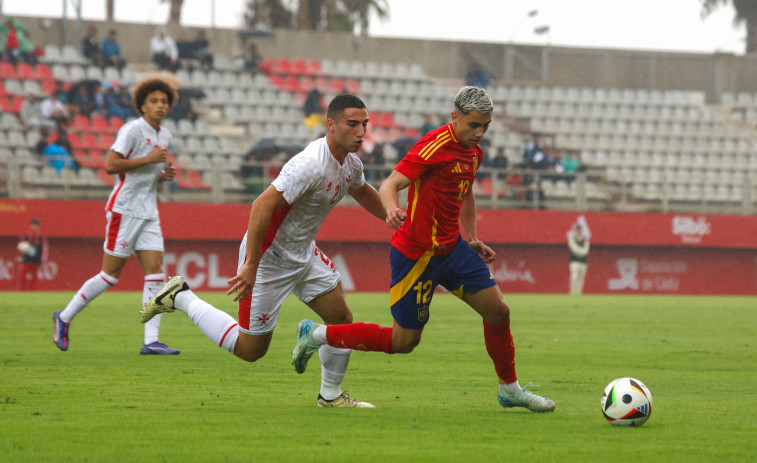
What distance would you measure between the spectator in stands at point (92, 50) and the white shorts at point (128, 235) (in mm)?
19484

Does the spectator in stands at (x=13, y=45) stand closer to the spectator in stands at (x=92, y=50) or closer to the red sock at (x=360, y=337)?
the spectator in stands at (x=92, y=50)

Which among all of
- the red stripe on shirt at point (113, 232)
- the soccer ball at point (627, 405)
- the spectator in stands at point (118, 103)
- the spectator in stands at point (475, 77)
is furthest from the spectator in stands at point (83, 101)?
the soccer ball at point (627, 405)

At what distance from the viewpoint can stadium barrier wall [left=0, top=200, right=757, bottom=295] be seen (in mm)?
23625

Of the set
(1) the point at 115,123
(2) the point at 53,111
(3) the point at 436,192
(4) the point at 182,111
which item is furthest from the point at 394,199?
(4) the point at 182,111

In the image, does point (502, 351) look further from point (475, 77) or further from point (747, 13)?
point (747, 13)

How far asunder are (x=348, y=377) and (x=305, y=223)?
6.94 ft

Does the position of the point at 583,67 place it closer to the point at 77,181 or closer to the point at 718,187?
the point at 718,187

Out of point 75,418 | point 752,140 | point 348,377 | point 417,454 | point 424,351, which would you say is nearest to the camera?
point 417,454

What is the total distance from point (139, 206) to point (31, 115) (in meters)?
17.1

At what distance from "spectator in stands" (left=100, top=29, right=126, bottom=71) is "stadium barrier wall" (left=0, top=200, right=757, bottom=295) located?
616cm

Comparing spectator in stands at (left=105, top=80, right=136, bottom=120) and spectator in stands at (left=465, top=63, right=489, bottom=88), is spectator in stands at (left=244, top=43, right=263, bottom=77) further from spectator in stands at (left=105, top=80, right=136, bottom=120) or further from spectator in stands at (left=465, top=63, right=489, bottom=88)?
spectator in stands at (left=465, top=63, right=489, bottom=88)

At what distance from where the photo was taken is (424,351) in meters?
10.3

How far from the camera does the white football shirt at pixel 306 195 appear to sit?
19.9 feet

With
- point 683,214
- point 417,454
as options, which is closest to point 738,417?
point 417,454
